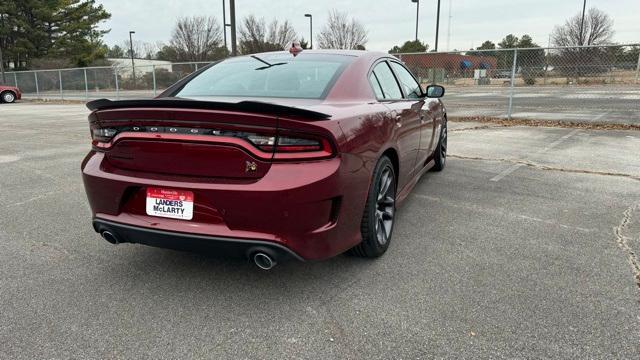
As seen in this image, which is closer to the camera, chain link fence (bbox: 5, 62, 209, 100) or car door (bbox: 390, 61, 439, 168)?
car door (bbox: 390, 61, 439, 168)

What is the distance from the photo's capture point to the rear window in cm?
319

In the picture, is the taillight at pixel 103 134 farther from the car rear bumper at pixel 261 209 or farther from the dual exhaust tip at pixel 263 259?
the dual exhaust tip at pixel 263 259

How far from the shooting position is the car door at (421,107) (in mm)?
4375

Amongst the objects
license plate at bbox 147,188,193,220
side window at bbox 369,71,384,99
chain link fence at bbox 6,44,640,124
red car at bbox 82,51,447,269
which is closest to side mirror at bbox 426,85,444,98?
side window at bbox 369,71,384,99

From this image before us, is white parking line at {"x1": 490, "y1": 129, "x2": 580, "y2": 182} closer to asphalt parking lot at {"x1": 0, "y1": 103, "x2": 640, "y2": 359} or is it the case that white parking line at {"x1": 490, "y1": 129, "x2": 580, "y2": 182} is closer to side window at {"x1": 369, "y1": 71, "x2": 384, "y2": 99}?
asphalt parking lot at {"x1": 0, "y1": 103, "x2": 640, "y2": 359}

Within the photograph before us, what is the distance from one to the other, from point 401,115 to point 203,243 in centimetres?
192

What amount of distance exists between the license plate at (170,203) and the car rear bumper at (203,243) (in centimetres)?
10

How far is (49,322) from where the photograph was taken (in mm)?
2527

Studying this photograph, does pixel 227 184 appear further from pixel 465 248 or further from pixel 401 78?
pixel 401 78

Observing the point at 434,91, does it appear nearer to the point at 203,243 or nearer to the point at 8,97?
the point at 203,243

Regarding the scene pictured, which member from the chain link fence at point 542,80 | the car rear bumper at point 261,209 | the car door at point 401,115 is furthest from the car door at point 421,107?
the chain link fence at point 542,80

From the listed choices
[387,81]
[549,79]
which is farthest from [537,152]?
[549,79]

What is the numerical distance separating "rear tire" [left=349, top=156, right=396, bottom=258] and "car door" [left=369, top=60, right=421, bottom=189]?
274 millimetres

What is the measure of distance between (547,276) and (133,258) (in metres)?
2.86
